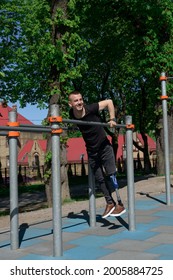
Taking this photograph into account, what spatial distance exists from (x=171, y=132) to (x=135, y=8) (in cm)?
473

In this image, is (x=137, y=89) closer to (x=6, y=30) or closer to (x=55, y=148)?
(x=6, y=30)

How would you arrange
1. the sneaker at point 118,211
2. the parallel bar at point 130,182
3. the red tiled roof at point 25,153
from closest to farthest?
1. the sneaker at point 118,211
2. the parallel bar at point 130,182
3. the red tiled roof at point 25,153

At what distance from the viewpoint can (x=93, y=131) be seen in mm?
4734

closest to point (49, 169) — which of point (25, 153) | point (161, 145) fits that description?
point (161, 145)

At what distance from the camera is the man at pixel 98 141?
4617mm

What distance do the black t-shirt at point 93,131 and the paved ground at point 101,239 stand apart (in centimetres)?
108

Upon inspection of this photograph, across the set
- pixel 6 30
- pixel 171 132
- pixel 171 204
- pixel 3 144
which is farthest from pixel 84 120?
pixel 3 144

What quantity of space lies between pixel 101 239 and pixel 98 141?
1168 millimetres

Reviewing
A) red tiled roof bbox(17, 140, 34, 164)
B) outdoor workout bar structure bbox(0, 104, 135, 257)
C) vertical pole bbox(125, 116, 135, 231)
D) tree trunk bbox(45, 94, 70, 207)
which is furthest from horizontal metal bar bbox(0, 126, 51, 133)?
red tiled roof bbox(17, 140, 34, 164)

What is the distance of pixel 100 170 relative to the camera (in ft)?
16.2

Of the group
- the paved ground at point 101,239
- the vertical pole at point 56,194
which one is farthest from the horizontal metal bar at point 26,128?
the paved ground at point 101,239

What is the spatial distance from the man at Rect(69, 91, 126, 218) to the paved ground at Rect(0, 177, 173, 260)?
36 cm

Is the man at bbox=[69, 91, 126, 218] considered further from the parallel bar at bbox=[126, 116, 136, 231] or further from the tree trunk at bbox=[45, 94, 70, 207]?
the tree trunk at bbox=[45, 94, 70, 207]

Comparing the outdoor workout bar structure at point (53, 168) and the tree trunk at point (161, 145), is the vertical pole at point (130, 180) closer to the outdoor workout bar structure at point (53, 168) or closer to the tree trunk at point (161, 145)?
the outdoor workout bar structure at point (53, 168)
